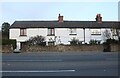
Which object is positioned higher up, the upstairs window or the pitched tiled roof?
the pitched tiled roof

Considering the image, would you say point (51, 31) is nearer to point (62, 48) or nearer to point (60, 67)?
point (62, 48)

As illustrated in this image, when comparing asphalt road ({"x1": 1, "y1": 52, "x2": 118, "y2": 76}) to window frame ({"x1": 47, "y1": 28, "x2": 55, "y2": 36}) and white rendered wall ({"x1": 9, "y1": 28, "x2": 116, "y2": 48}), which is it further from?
window frame ({"x1": 47, "y1": 28, "x2": 55, "y2": 36})

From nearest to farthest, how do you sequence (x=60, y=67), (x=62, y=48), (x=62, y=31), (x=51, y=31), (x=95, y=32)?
(x=60, y=67) < (x=62, y=48) < (x=62, y=31) < (x=51, y=31) < (x=95, y=32)

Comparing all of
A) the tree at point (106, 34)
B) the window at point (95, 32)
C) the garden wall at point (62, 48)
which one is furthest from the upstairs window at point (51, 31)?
the garden wall at point (62, 48)

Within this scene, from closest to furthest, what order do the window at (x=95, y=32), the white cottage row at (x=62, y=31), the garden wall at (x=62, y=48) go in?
the garden wall at (x=62, y=48) → the white cottage row at (x=62, y=31) → the window at (x=95, y=32)

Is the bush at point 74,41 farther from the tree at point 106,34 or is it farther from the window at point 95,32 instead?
the tree at point 106,34

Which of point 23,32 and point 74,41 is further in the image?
point 23,32

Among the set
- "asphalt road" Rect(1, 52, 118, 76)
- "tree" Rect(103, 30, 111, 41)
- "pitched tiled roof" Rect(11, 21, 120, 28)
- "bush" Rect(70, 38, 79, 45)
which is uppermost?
"pitched tiled roof" Rect(11, 21, 120, 28)

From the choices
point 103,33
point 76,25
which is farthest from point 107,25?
point 76,25

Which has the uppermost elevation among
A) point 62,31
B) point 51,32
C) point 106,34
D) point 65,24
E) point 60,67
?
point 65,24

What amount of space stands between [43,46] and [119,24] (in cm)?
1879

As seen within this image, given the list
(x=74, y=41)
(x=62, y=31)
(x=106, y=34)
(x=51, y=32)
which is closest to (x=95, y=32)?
(x=106, y=34)

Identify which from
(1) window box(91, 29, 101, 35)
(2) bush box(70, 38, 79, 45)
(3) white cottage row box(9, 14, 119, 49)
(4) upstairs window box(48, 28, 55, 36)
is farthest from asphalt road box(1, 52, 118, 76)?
(1) window box(91, 29, 101, 35)

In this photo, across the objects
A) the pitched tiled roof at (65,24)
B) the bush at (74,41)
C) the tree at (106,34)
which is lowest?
the bush at (74,41)
